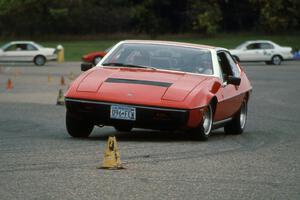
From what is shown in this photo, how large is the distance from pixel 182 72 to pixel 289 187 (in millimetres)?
5020

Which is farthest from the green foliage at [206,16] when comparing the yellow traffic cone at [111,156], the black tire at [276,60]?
the yellow traffic cone at [111,156]

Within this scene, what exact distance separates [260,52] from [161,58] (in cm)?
4146

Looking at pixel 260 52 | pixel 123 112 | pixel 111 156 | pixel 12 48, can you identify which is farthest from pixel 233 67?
pixel 260 52

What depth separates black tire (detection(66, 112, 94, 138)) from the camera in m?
12.6

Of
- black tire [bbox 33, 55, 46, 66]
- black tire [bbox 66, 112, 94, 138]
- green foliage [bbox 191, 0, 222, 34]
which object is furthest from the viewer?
green foliage [bbox 191, 0, 222, 34]

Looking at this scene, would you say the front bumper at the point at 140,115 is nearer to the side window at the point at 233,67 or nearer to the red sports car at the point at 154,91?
the red sports car at the point at 154,91

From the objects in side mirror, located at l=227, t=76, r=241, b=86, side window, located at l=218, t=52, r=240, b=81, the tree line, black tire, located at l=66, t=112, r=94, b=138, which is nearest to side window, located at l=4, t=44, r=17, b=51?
the tree line

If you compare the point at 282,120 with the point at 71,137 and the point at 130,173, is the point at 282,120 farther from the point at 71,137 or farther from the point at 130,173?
the point at 130,173

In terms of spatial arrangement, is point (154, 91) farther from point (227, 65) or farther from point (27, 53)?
point (27, 53)

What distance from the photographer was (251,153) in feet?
36.7

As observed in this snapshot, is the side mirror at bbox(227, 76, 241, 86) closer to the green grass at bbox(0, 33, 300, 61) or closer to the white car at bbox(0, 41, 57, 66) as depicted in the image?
the white car at bbox(0, 41, 57, 66)

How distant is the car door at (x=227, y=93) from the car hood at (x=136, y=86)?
0.57 metres

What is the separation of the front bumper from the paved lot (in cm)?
24

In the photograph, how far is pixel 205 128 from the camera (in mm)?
12625
